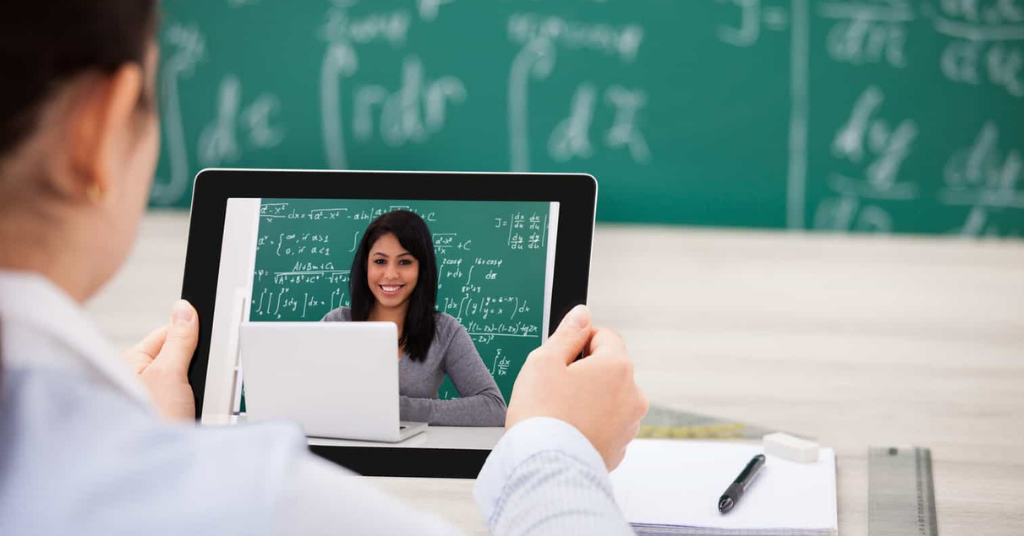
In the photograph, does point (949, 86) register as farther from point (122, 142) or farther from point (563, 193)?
point (122, 142)

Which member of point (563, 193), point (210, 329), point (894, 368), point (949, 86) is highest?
point (949, 86)

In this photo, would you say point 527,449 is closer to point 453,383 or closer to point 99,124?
point 453,383

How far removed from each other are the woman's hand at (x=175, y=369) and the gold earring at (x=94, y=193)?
408 mm

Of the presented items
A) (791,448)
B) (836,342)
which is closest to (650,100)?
(836,342)

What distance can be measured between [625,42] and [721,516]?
2334mm

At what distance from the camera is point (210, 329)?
0.76 m

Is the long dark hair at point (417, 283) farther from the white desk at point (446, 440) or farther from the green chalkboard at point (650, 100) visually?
the green chalkboard at point (650, 100)

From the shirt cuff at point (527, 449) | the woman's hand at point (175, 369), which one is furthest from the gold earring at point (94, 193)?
the woman's hand at point (175, 369)

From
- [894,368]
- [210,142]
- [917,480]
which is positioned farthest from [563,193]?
[210,142]

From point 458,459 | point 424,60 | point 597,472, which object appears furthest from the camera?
point 424,60

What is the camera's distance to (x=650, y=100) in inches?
113

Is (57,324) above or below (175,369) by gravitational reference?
above

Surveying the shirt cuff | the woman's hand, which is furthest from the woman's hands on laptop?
the woman's hand

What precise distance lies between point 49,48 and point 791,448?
73 centimetres
